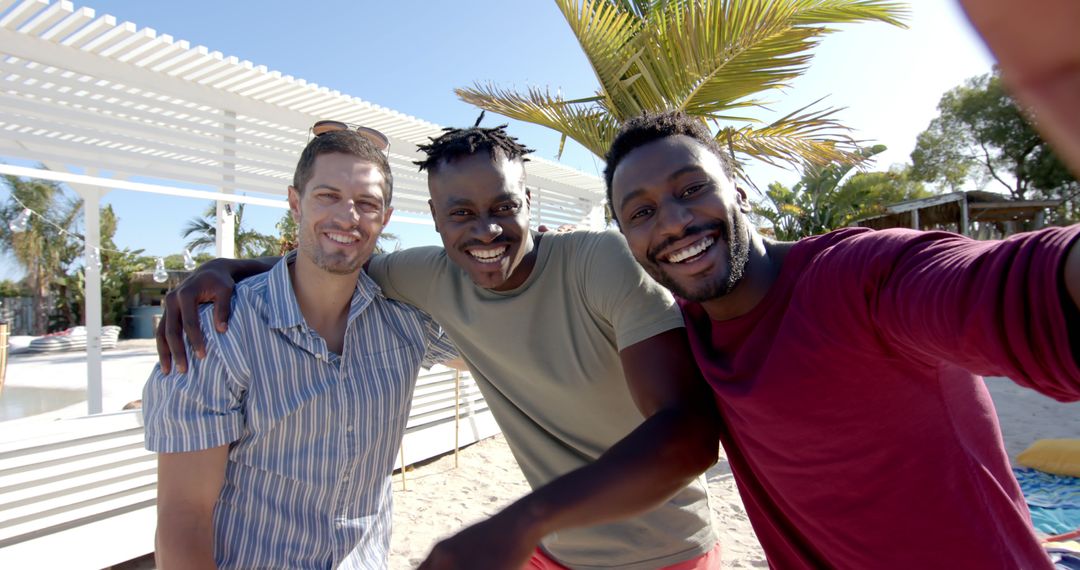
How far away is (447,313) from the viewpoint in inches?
89.5

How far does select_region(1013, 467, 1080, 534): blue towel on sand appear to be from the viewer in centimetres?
510

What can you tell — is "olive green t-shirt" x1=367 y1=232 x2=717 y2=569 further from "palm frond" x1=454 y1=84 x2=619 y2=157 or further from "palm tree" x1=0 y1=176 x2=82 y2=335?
"palm tree" x1=0 y1=176 x2=82 y2=335

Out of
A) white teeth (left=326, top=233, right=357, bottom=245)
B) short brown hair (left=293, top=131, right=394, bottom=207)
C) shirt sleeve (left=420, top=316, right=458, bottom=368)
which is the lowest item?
shirt sleeve (left=420, top=316, right=458, bottom=368)

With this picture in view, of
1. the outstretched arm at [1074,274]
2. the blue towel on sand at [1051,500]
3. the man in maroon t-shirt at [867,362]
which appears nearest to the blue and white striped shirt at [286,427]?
the man in maroon t-shirt at [867,362]

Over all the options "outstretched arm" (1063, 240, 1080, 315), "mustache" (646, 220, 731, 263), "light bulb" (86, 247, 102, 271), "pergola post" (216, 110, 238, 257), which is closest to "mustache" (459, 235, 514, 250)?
"mustache" (646, 220, 731, 263)

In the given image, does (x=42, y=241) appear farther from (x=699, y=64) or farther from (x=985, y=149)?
(x=985, y=149)

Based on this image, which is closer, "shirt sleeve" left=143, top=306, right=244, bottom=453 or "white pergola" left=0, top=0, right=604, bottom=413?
"shirt sleeve" left=143, top=306, right=244, bottom=453

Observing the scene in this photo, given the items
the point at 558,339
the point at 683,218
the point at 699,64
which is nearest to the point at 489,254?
the point at 558,339

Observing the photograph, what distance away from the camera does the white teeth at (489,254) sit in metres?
2.07

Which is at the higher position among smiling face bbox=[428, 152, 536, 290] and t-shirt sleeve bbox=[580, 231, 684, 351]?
smiling face bbox=[428, 152, 536, 290]

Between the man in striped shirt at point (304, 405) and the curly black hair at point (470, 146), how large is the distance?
1.00ft

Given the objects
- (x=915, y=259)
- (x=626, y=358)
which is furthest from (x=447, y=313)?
(x=915, y=259)

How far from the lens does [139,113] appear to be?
6625 millimetres

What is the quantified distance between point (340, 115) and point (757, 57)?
18.7ft
